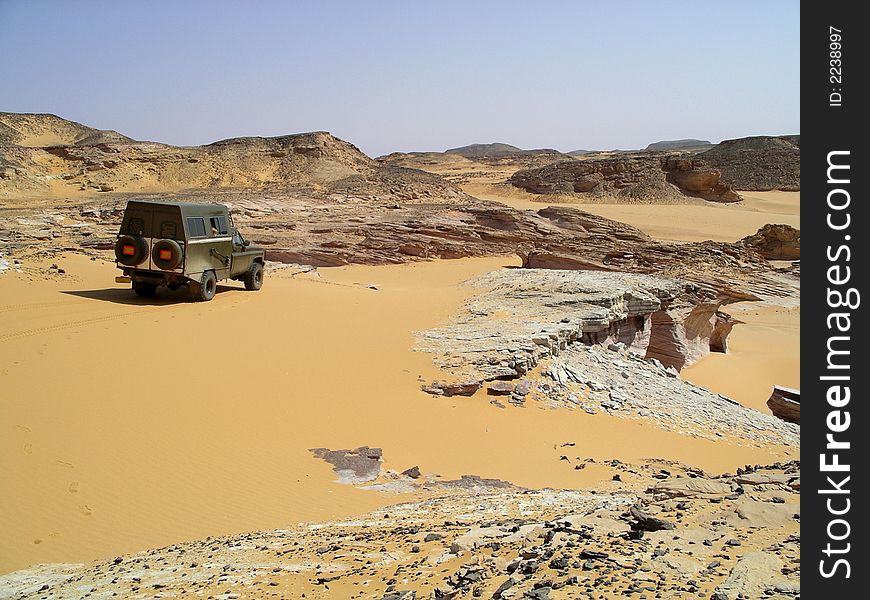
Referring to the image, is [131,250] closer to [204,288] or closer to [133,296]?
[133,296]

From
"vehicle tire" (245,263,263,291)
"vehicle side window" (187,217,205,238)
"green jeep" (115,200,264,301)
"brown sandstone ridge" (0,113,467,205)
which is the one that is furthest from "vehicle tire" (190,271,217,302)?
"brown sandstone ridge" (0,113,467,205)

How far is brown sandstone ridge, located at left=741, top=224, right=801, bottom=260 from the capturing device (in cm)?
2319

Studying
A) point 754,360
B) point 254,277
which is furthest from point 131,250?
point 754,360

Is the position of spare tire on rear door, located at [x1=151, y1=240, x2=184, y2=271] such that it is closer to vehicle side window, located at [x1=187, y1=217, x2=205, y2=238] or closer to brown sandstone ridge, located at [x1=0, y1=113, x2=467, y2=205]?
vehicle side window, located at [x1=187, y1=217, x2=205, y2=238]

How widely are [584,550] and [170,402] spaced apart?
622 cm

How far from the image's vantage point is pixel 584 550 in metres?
4.26

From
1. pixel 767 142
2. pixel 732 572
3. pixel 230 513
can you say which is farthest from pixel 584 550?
pixel 767 142

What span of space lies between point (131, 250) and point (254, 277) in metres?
3.30

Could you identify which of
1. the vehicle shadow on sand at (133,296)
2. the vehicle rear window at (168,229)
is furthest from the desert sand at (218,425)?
the vehicle rear window at (168,229)

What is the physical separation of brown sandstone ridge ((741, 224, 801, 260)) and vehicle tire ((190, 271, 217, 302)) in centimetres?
1831

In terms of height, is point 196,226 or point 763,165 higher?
point 763,165

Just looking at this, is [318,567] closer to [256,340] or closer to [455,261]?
[256,340]

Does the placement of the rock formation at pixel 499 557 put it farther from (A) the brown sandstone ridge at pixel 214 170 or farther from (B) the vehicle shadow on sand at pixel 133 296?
(A) the brown sandstone ridge at pixel 214 170

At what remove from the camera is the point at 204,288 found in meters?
13.7
